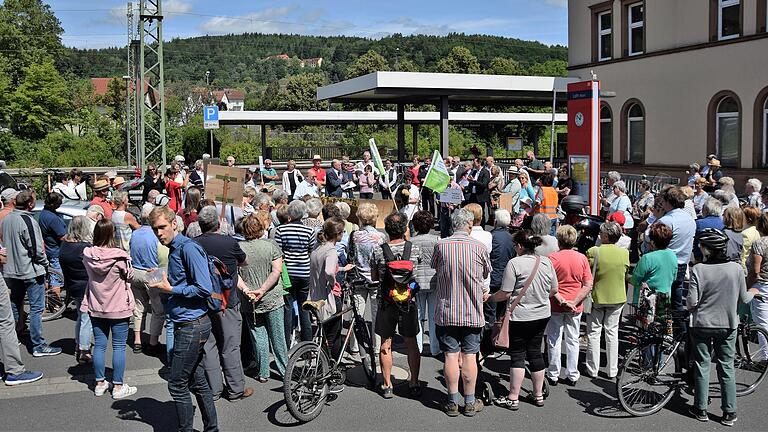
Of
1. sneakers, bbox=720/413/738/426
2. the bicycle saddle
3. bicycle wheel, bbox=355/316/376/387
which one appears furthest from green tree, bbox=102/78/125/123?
sneakers, bbox=720/413/738/426

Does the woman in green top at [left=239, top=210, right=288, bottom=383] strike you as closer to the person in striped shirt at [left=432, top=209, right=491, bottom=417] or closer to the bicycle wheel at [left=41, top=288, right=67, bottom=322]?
the person in striped shirt at [left=432, top=209, right=491, bottom=417]

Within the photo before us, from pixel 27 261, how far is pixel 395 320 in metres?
4.65

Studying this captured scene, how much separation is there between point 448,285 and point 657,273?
7.74ft

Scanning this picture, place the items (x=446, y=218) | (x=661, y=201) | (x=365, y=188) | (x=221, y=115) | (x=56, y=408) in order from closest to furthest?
(x=56, y=408), (x=661, y=201), (x=446, y=218), (x=365, y=188), (x=221, y=115)

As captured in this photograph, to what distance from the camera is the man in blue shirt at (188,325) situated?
5562 mm

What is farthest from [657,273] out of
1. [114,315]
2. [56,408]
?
[56,408]

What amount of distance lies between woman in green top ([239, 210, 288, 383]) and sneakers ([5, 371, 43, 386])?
7.92ft

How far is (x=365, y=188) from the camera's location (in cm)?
1855

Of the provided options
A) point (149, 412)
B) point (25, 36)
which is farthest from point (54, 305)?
point (25, 36)

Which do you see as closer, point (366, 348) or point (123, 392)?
point (123, 392)

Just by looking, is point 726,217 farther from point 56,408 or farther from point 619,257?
point 56,408

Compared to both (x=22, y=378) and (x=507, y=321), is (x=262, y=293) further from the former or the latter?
(x=22, y=378)

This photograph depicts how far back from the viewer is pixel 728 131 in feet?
68.9

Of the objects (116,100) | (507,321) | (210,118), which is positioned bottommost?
(507,321)
